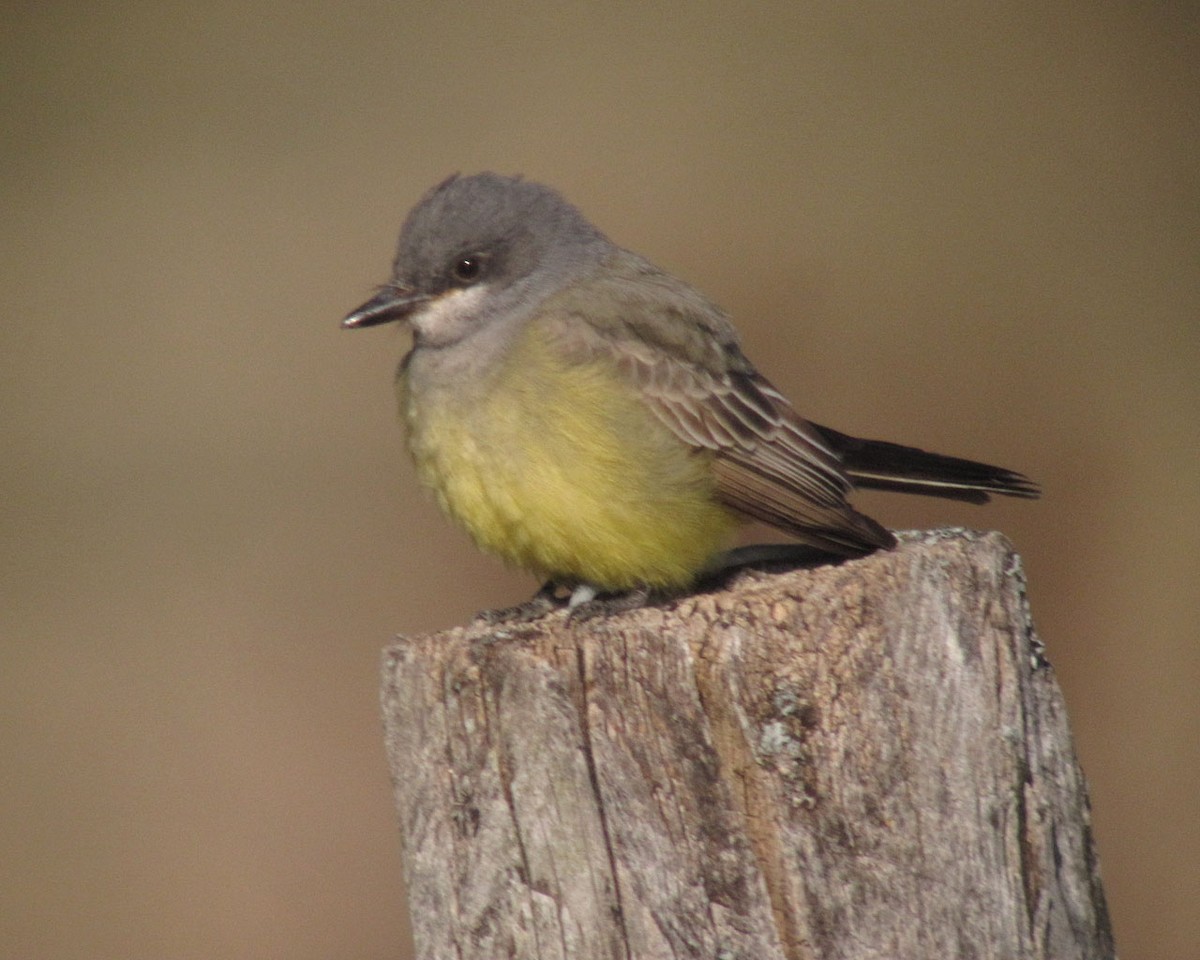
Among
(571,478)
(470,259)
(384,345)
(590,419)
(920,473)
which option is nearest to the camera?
(571,478)

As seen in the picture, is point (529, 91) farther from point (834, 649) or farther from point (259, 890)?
point (834, 649)

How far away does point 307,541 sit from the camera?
588 cm

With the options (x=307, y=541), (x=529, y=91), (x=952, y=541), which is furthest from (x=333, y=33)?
(x=952, y=541)

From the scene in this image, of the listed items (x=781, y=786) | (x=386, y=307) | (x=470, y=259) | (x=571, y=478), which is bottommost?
(x=781, y=786)

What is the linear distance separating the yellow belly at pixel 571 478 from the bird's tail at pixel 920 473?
500 mm

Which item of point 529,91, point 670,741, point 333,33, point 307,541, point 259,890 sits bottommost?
point 259,890

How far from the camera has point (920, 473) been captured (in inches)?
162

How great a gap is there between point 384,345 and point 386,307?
6.47ft

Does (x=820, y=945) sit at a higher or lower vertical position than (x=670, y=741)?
lower

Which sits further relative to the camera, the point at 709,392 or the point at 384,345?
the point at 384,345

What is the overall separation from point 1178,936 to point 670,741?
138 inches

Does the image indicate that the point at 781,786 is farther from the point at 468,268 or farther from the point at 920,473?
the point at 468,268

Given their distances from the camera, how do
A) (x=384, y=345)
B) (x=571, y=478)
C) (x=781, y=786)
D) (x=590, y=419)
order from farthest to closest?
(x=384, y=345), (x=590, y=419), (x=571, y=478), (x=781, y=786)

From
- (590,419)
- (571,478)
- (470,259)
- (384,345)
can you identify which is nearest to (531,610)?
(571,478)
